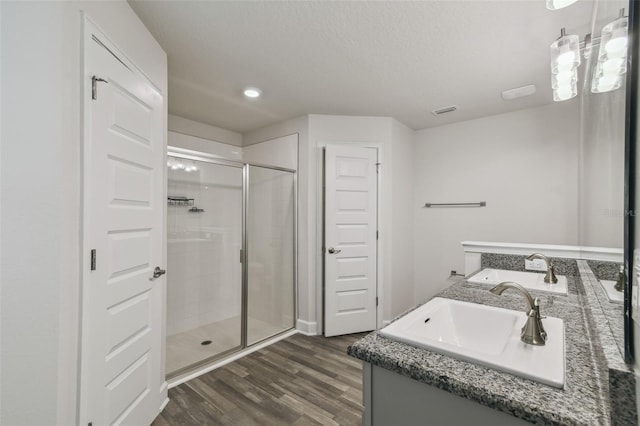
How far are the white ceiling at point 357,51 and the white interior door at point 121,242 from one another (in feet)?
1.84

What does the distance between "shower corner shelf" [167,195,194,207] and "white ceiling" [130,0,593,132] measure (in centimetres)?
100

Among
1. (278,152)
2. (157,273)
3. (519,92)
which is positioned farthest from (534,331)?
(278,152)

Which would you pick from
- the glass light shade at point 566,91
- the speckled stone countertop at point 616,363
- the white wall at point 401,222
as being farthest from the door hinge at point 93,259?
the white wall at point 401,222

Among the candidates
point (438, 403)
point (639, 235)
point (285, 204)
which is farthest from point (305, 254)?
point (639, 235)

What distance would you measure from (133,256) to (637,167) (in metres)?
1.91

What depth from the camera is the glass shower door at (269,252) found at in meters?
2.86

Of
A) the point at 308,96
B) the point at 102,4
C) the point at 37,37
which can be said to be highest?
the point at 308,96

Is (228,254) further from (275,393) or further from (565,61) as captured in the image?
(565,61)

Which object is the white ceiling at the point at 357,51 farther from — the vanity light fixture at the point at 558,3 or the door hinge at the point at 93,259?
the door hinge at the point at 93,259

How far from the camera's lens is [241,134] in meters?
3.95

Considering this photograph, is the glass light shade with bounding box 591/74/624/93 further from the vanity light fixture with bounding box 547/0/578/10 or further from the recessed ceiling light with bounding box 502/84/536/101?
the recessed ceiling light with bounding box 502/84/536/101

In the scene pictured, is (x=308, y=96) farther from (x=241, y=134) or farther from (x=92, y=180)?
(x=92, y=180)

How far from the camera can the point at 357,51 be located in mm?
1944

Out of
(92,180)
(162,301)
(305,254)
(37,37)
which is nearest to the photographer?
(37,37)
